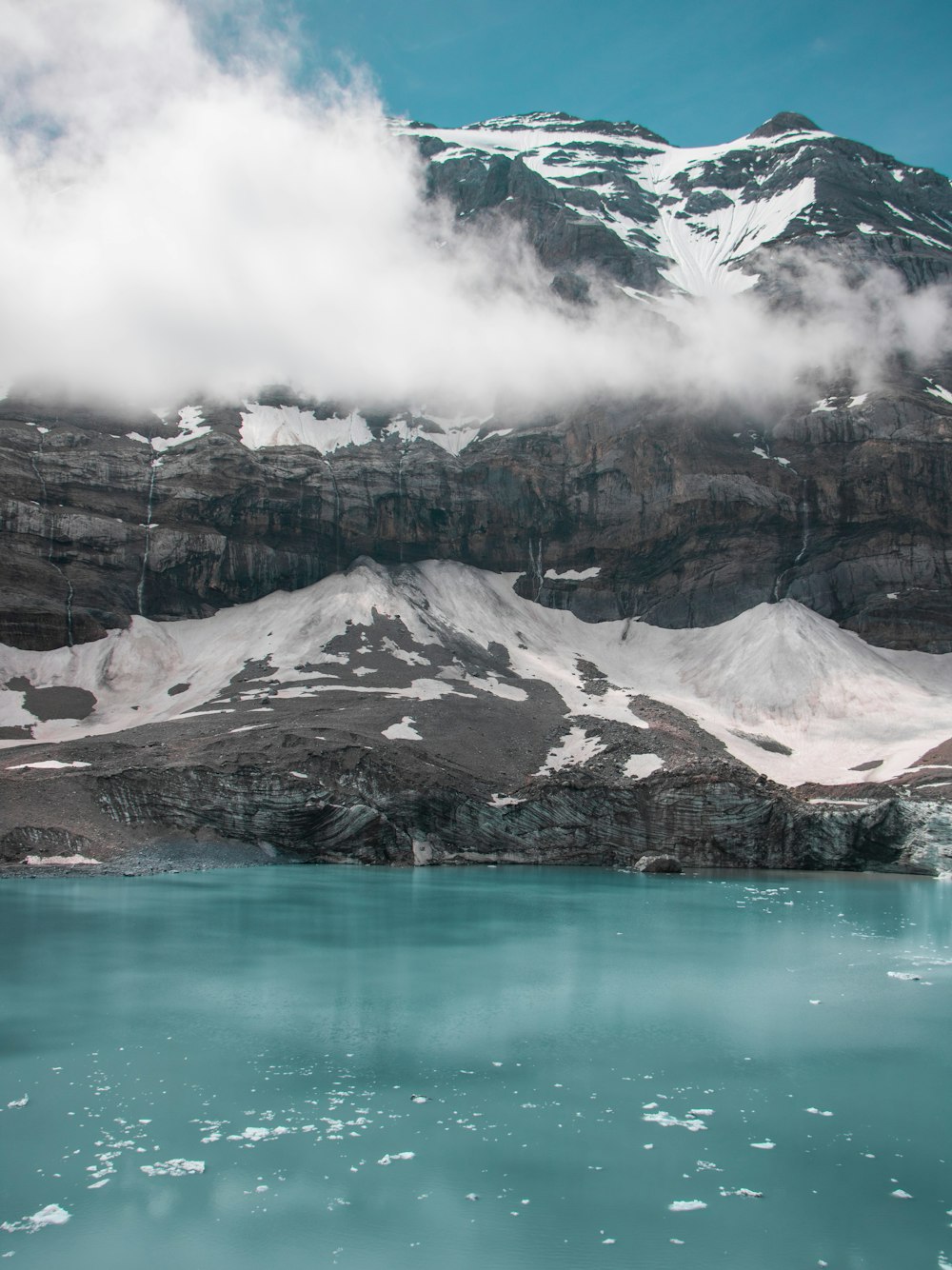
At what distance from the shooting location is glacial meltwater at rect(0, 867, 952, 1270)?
499 inches

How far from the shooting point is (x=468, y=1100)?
17.6 m

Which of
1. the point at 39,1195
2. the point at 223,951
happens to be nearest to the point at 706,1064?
the point at 39,1195

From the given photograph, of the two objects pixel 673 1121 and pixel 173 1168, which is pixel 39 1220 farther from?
pixel 673 1121

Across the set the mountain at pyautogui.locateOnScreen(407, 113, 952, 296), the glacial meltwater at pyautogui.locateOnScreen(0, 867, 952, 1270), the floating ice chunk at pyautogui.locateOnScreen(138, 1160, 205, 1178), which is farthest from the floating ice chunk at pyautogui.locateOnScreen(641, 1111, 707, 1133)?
the mountain at pyautogui.locateOnScreen(407, 113, 952, 296)

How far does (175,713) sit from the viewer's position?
8662 cm

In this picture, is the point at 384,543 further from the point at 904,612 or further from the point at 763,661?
the point at 904,612

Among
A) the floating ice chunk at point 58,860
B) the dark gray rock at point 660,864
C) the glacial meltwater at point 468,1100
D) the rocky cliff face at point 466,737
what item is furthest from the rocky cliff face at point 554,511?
the glacial meltwater at point 468,1100

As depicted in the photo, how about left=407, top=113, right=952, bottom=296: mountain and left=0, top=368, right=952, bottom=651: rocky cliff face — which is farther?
left=407, top=113, right=952, bottom=296: mountain

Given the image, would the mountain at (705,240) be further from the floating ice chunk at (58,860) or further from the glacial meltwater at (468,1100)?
the glacial meltwater at (468,1100)

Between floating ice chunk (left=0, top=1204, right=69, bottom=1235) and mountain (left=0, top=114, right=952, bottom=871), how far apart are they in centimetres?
4465

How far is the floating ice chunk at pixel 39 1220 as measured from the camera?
41.2ft

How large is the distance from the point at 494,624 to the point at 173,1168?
330ft

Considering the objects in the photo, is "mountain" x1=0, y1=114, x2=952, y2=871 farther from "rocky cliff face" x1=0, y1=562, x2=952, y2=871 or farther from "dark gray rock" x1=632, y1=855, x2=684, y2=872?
"dark gray rock" x1=632, y1=855, x2=684, y2=872

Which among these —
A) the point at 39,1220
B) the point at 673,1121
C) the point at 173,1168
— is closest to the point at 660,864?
the point at 673,1121
